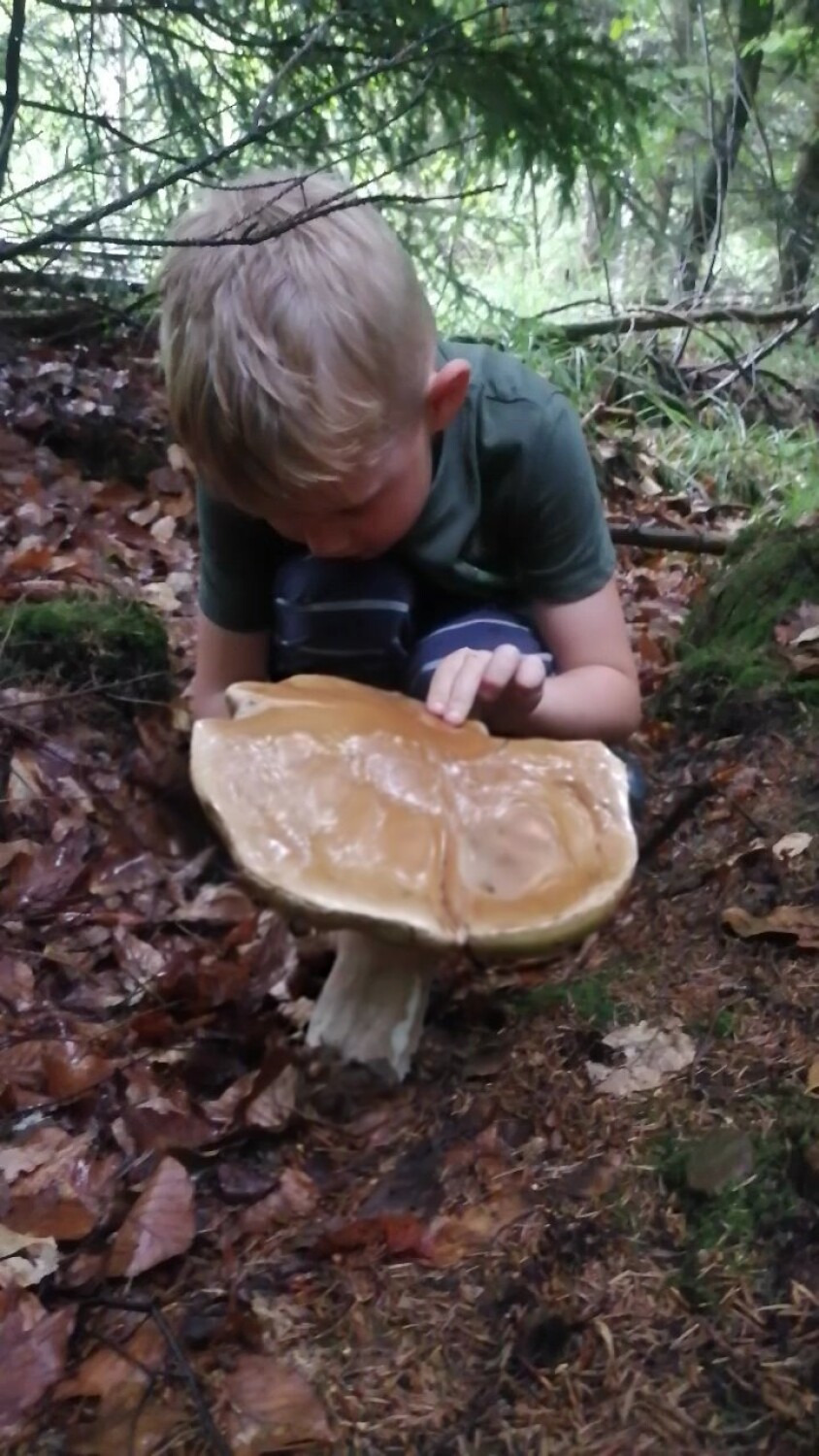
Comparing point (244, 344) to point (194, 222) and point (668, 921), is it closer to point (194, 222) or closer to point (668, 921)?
point (194, 222)

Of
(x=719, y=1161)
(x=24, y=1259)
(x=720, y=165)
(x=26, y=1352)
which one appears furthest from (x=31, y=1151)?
(x=720, y=165)

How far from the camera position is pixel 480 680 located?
183 centimetres

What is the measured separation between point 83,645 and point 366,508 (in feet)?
3.93

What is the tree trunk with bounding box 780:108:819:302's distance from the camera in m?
7.10

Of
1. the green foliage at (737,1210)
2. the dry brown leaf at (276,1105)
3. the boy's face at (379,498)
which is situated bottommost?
the dry brown leaf at (276,1105)

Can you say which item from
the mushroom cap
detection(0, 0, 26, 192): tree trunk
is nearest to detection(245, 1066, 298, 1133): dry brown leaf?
the mushroom cap

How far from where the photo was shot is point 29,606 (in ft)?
9.62

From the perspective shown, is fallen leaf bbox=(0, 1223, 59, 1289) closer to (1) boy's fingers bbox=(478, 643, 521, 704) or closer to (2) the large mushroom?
(2) the large mushroom

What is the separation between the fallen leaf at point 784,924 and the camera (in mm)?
1938

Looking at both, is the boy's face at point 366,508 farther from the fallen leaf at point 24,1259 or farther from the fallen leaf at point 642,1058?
the fallen leaf at point 24,1259

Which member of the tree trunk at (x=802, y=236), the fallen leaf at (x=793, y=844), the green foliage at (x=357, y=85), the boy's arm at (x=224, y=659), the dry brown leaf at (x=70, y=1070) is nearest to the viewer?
the dry brown leaf at (x=70, y=1070)

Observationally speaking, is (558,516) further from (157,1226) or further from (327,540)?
(157,1226)

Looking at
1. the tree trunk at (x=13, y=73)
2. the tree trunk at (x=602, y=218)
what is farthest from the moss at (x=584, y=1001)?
the tree trunk at (x=602, y=218)

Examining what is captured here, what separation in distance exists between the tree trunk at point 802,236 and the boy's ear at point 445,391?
5811 millimetres
